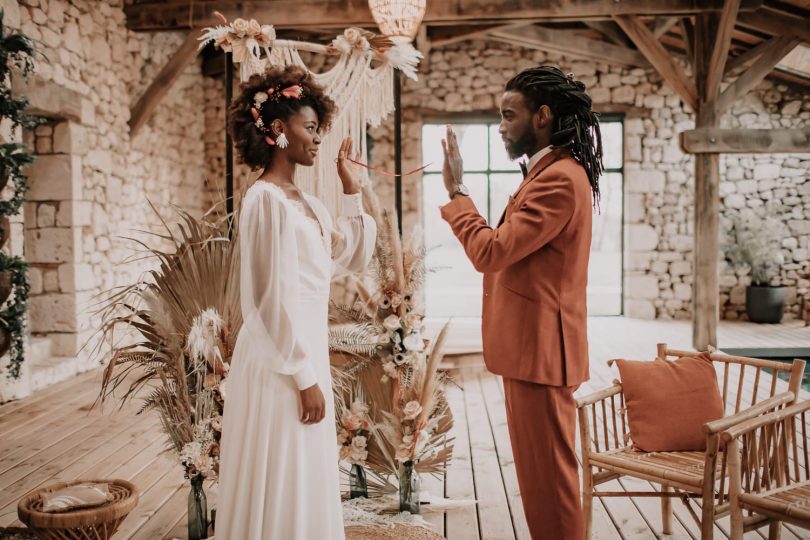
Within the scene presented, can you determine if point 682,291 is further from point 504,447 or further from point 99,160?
point 99,160

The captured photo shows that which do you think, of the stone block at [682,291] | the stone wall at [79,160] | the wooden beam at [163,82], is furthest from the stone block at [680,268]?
the stone wall at [79,160]

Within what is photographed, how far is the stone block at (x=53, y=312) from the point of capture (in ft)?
18.6

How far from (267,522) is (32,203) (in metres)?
4.84

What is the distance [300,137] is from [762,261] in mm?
8044

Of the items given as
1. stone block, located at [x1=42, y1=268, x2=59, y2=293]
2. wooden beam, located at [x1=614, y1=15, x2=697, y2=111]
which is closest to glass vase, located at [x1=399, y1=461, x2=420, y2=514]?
stone block, located at [x1=42, y1=268, x2=59, y2=293]

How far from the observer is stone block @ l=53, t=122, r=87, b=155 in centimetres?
555

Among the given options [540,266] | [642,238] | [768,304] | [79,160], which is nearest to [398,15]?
[540,266]

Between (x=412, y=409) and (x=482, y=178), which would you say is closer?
(x=412, y=409)

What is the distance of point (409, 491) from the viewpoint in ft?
9.23

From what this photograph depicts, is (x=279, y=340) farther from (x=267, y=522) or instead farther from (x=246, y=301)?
(x=267, y=522)

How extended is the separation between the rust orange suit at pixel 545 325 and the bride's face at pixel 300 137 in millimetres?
381

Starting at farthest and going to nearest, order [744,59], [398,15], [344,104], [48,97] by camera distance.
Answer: [744,59], [48,97], [398,15], [344,104]

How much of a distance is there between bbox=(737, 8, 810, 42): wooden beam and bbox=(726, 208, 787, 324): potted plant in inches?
109

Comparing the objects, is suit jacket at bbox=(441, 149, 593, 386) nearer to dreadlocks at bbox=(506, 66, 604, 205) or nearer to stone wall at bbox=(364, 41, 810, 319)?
dreadlocks at bbox=(506, 66, 604, 205)
